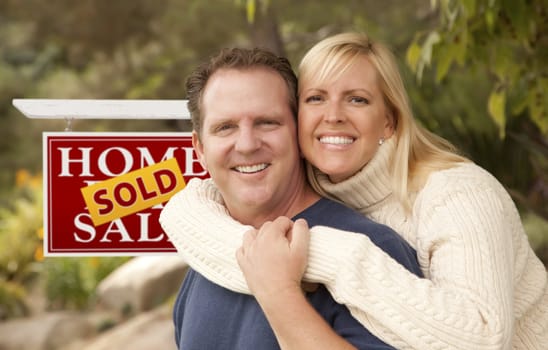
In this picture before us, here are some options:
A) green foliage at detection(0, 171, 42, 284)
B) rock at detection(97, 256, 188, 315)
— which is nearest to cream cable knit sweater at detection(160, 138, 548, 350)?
rock at detection(97, 256, 188, 315)

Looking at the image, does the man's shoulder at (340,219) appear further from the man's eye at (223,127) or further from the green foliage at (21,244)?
the green foliage at (21,244)

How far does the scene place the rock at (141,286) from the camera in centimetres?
852

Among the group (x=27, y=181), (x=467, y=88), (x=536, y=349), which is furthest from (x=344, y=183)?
(x=27, y=181)

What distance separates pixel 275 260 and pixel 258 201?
0.32m

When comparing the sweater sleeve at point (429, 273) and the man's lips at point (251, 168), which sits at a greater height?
the man's lips at point (251, 168)

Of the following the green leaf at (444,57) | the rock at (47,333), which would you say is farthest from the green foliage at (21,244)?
the green leaf at (444,57)

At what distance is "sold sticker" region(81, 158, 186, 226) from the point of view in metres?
2.96

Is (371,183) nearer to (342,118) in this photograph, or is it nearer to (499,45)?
(342,118)

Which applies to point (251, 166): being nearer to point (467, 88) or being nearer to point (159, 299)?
point (467, 88)

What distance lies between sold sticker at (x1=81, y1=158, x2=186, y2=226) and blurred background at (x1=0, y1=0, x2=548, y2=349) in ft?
3.05

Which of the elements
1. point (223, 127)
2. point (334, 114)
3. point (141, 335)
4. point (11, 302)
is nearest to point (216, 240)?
point (223, 127)

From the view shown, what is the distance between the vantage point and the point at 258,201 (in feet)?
6.99

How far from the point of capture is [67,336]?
827cm

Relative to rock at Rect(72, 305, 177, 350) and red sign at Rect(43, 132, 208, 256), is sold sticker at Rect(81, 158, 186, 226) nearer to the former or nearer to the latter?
red sign at Rect(43, 132, 208, 256)
